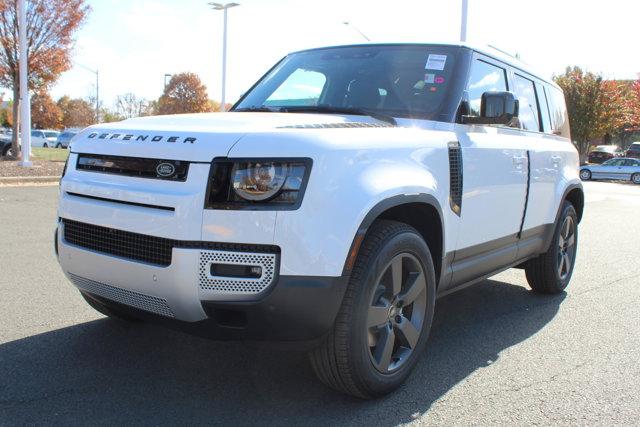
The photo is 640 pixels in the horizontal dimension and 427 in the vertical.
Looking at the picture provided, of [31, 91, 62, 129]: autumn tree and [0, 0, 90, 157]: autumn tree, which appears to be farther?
[31, 91, 62, 129]: autumn tree

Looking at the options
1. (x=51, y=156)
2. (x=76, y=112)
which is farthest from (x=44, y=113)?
(x=51, y=156)

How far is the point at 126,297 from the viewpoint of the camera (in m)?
2.92

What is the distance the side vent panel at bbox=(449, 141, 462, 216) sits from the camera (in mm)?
3529

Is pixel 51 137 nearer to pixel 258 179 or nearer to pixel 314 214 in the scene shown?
pixel 258 179

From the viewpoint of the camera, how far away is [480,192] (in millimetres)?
3832

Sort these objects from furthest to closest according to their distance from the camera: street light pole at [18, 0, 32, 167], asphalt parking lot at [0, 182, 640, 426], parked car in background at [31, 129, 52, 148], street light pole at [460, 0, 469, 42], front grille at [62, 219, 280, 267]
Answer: parked car in background at [31, 129, 52, 148], street light pole at [460, 0, 469, 42], street light pole at [18, 0, 32, 167], asphalt parking lot at [0, 182, 640, 426], front grille at [62, 219, 280, 267]

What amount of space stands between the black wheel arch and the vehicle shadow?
0.66 m

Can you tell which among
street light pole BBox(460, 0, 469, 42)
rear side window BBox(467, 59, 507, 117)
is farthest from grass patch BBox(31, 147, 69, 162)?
rear side window BBox(467, 59, 507, 117)

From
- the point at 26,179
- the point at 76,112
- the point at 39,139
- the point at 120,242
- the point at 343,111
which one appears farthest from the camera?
the point at 76,112

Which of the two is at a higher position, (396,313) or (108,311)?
(396,313)

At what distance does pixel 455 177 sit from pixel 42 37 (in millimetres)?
18510

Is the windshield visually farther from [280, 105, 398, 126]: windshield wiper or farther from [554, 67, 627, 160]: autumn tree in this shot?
[554, 67, 627, 160]: autumn tree

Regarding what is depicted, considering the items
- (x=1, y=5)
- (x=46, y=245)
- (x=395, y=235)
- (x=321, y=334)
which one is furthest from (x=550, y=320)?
(x=1, y=5)

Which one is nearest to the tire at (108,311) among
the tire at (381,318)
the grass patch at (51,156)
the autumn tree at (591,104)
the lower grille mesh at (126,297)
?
the lower grille mesh at (126,297)
